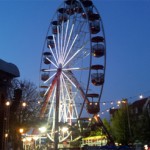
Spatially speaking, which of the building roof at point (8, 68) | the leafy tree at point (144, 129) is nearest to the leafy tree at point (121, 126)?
the leafy tree at point (144, 129)

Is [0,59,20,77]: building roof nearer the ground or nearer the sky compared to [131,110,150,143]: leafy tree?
nearer the sky

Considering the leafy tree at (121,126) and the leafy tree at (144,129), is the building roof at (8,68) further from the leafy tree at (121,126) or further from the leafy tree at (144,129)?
the leafy tree at (121,126)

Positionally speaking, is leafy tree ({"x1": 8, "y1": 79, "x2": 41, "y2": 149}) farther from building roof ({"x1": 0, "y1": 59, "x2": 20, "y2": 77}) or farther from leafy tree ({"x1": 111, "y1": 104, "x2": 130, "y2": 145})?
leafy tree ({"x1": 111, "y1": 104, "x2": 130, "y2": 145})

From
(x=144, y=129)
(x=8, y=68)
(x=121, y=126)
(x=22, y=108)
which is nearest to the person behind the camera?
(x=8, y=68)

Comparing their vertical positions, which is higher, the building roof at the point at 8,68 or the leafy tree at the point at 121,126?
the building roof at the point at 8,68

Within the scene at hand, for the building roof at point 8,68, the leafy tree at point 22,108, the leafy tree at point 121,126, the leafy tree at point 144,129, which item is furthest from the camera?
the leafy tree at point 121,126

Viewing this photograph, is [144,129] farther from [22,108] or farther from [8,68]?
[8,68]

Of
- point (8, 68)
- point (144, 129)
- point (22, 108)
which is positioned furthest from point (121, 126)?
point (8, 68)

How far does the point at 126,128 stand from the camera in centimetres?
5147

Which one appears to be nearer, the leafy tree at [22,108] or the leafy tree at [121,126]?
the leafy tree at [22,108]

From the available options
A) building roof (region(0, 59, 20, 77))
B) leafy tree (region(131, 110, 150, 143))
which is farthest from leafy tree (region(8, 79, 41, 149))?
leafy tree (region(131, 110, 150, 143))

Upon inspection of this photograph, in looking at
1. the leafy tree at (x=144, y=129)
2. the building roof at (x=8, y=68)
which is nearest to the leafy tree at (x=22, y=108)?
the building roof at (x=8, y=68)

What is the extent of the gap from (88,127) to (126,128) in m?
15.3

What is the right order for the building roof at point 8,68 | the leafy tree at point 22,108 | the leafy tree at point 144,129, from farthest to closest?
the leafy tree at point 144,129 → the leafy tree at point 22,108 → the building roof at point 8,68
